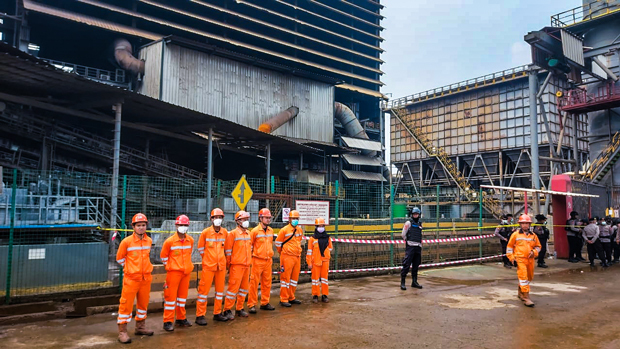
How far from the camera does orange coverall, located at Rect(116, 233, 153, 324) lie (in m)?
6.24

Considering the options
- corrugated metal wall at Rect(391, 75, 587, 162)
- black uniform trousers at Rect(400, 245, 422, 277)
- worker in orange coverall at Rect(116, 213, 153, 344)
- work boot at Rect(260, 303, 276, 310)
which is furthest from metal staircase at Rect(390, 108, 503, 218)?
worker in orange coverall at Rect(116, 213, 153, 344)

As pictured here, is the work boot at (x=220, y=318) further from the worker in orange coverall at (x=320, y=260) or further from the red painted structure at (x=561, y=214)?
the red painted structure at (x=561, y=214)

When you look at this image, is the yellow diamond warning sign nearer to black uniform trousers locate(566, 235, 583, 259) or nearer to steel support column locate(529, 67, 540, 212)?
black uniform trousers locate(566, 235, 583, 259)

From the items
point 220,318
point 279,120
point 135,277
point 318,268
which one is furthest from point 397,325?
point 279,120

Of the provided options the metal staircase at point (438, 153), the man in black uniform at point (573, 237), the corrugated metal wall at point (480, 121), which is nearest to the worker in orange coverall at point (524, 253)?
the man in black uniform at point (573, 237)

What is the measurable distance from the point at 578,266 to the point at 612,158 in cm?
1214

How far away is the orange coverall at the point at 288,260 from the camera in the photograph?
8578 mm

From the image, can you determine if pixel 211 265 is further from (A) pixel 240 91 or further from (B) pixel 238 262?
(A) pixel 240 91

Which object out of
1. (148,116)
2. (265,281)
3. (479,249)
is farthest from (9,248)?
(479,249)

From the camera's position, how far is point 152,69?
30.0 metres

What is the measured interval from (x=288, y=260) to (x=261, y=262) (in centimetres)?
71

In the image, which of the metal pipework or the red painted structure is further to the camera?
the metal pipework

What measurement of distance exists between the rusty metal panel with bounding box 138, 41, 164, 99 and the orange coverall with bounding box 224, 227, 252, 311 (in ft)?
78.6

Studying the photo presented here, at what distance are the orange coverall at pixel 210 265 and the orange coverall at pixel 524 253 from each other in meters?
5.90
